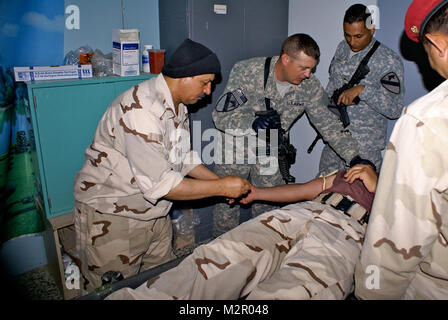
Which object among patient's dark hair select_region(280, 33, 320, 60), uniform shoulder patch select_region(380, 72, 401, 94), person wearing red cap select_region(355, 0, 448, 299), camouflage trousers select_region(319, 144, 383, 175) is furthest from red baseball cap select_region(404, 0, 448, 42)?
camouflage trousers select_region(319, 144, 383, 175)

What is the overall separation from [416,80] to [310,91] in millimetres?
849

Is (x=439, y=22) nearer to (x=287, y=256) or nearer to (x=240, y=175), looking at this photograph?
(x=287, y=256)

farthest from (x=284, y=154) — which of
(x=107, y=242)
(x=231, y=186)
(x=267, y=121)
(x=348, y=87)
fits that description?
(x=107, y=242)

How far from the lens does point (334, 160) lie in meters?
3.31

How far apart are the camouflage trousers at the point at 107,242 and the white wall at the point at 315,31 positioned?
6.94ft

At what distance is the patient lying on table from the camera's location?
1.51 meters

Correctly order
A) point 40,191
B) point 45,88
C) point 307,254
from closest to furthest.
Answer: point 307,254 < point 45,88 < point 40,191

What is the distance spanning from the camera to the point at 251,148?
3.15m

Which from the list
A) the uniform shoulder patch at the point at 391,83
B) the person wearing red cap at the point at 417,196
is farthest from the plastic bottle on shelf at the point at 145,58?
the person wearing red cap at the point at 417,196

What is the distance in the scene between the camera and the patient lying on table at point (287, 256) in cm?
151

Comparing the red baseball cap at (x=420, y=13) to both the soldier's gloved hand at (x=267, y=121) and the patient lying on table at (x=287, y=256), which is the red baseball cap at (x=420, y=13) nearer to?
the patient lying on table at (x=287, y=256)

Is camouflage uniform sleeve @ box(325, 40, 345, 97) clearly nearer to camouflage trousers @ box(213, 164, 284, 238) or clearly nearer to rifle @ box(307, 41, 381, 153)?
rifle @ box(307, 41, 381, 153)
